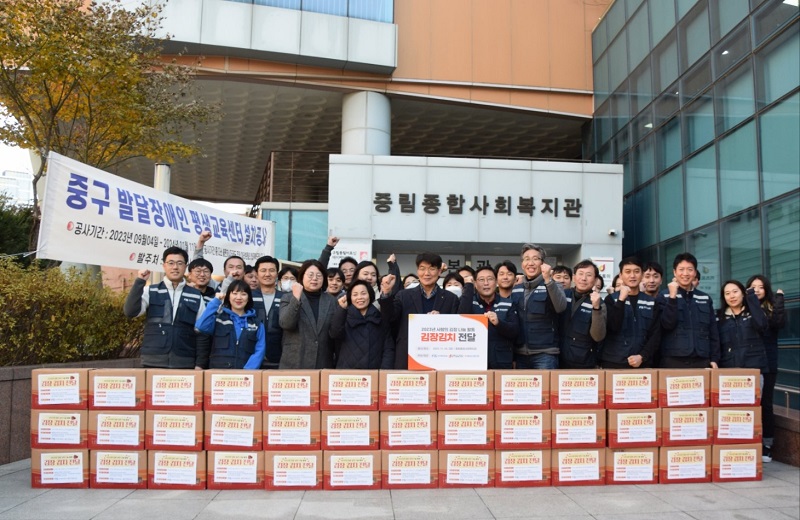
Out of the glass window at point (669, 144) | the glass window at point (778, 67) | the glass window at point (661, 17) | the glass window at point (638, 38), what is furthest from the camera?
the glass window at point (638, 38)

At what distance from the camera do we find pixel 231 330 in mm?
5684

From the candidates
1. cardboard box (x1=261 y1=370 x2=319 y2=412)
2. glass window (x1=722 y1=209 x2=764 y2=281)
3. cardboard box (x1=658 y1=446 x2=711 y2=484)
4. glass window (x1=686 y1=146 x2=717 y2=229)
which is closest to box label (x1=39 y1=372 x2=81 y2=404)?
cardboard box (x1=261 y1=370 x2=319 y2=412)

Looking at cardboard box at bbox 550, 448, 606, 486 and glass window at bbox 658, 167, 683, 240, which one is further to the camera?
Answer: glass window at bbox 658, 167, 683, 240

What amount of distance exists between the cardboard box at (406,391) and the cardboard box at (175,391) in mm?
1500

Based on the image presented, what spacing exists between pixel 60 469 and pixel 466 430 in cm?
332

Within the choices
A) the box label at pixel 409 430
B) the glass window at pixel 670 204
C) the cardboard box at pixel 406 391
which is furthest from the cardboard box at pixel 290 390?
the glass window at pixel 670 204

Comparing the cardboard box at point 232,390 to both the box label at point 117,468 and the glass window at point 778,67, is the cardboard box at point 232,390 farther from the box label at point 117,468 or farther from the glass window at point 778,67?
the glass window at point 778,67

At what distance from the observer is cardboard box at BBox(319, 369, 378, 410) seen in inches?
203

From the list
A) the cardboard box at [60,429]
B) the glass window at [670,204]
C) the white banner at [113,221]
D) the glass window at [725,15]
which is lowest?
the cardboard box at [60,429]

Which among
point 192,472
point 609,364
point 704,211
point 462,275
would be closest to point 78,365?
point 192,472

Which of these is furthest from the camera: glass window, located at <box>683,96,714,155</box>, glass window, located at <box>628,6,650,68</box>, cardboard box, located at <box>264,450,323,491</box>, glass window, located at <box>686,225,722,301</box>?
glass window, located at <box>628,6,650,68</box>

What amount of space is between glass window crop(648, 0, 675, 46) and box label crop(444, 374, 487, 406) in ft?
37.9

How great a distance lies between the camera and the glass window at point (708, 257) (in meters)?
11.5

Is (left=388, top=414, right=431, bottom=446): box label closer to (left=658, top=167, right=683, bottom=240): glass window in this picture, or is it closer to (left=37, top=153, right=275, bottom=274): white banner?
(left=37, top=153, right=275, bottom=274): white banner
